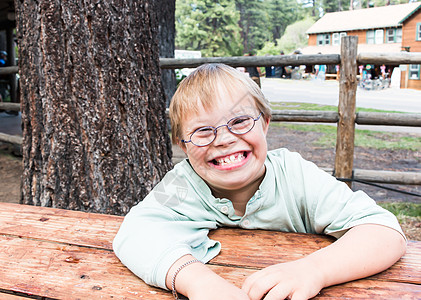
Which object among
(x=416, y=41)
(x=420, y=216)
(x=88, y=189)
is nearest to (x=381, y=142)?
(x=420, y=216)

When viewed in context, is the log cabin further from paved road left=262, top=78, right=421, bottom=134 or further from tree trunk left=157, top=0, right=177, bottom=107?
tree trunk left=157, top=0, right=177, bottom=107

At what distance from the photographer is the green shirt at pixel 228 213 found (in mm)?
1026

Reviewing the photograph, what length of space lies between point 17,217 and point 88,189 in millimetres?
510

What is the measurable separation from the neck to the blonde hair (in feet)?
0.71

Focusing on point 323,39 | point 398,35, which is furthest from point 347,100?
point 323,39

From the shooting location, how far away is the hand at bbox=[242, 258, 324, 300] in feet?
2.75

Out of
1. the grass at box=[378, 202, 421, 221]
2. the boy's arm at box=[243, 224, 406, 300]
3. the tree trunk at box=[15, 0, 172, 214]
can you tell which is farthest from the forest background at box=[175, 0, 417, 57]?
the boy's arm at box=[243, 224, 406, 300]

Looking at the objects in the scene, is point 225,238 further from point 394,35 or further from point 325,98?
point 394,35

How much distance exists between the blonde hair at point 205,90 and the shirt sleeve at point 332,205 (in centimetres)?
24

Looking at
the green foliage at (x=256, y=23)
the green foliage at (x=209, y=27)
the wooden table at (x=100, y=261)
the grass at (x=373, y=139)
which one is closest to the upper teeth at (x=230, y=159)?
the wooden table at (x=100, y=261)

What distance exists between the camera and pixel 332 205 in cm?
115

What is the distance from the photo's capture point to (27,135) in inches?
80.0

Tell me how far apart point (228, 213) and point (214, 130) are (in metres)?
0.28

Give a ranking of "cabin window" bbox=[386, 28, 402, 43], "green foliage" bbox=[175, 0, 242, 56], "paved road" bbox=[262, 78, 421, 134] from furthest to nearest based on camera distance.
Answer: "green foliage" bbox=[175, 0, 242, 56], "cabin window" bbox=[386, 28, 402, 43], "paved road" bbox=[262, 78, 421, 134]
